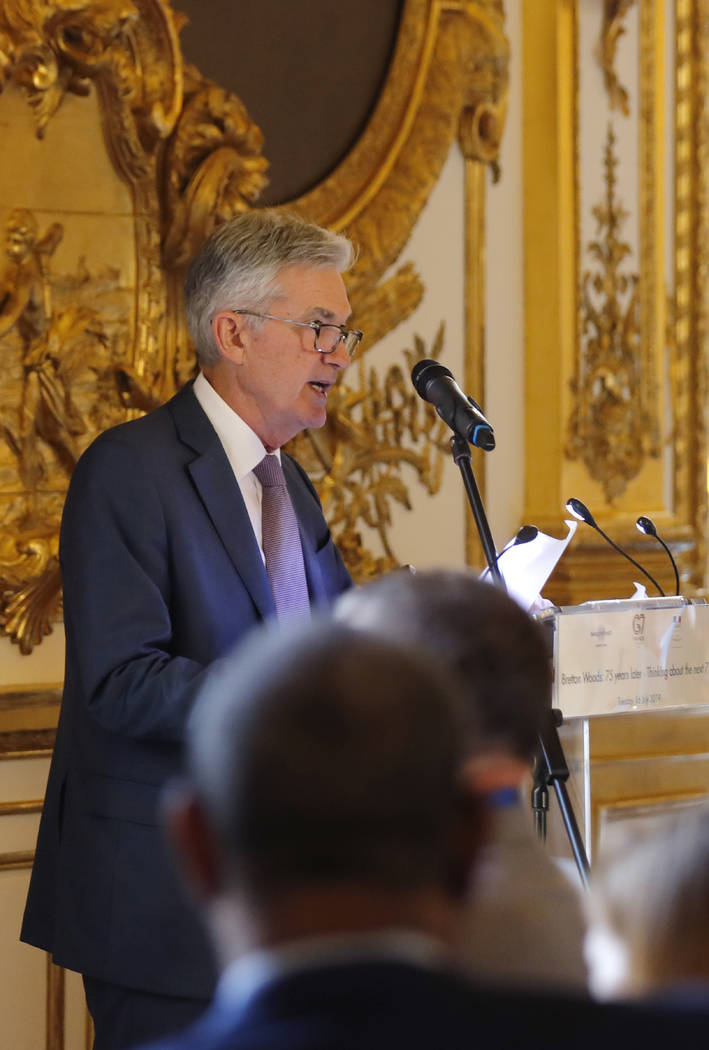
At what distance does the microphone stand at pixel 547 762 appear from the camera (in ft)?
7.22

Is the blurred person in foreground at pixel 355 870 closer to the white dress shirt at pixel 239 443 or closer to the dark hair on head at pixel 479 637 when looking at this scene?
the dark hair on head at pixel 479 637

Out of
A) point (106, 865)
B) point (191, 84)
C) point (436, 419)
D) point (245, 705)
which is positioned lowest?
point (106, 865)

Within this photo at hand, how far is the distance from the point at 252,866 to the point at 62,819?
167 cm

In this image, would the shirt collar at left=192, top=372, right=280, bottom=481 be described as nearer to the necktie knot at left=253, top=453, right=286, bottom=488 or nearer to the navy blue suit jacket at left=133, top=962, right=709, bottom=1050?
the necktie knot at left=253, top=453, right=286, bottom=488

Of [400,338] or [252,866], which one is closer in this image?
[252,866]

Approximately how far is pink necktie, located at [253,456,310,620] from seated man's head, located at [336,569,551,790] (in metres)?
1.16

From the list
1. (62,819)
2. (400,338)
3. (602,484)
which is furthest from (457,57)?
(62,819)

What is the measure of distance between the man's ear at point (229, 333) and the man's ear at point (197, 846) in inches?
68.5

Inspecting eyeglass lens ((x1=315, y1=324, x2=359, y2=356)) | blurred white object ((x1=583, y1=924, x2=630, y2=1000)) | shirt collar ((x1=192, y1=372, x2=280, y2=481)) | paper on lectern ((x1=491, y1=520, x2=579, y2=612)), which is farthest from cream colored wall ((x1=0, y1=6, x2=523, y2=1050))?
blurred white object ((x1=583, y1=924, x2=630, y2=1000))

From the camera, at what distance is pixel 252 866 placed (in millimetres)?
832

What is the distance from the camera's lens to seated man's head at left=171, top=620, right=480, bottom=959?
Result: 819 millimetres

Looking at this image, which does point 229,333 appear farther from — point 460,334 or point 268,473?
point 460,334

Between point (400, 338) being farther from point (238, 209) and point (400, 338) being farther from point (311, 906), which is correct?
point (311, 906)

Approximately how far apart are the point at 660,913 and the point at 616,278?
3.67m
